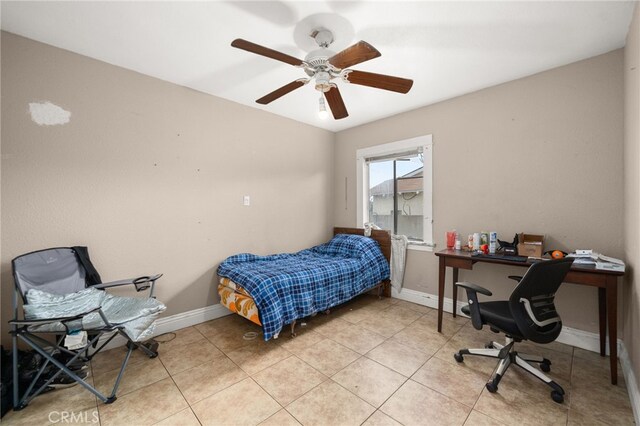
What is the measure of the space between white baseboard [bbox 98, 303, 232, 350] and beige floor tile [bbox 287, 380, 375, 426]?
167 centimetres

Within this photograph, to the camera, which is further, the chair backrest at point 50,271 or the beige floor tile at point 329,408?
the chair backrest at point 50,271

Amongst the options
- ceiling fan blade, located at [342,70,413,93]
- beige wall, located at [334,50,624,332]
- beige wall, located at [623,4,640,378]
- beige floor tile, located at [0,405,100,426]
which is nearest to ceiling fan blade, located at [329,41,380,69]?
ceiling fan blade, located at [342,70,413,93]

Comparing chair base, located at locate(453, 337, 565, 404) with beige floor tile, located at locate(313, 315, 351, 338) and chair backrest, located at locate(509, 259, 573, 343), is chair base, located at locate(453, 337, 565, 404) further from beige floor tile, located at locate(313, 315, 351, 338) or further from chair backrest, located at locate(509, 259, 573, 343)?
beige floor tile, located at locate(313, 315, 351, 338)

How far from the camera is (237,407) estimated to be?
5.44ft

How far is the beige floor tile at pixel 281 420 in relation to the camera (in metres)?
1.52

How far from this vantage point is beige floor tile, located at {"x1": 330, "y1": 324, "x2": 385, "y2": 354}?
7.80 feet

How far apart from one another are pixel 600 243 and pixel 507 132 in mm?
1294

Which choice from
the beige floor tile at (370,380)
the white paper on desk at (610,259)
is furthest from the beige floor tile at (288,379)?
the white paper on desk at (610,259)

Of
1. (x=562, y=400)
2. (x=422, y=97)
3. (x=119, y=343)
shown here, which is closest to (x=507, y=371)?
(x=562, y=400)

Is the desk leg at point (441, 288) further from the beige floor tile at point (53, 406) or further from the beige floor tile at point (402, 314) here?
the beige floor tile at point (53, 406)

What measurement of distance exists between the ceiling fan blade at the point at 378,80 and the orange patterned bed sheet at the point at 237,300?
209 cm

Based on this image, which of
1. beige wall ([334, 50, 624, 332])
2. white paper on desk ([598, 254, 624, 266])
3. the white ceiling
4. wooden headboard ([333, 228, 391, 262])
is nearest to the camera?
the white ceiling

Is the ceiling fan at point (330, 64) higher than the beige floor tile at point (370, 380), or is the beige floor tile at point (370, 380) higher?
the ceiling fan at point (330, 64)

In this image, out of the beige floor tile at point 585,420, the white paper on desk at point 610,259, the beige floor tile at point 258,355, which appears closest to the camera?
the beige floor tile at point 585,420
